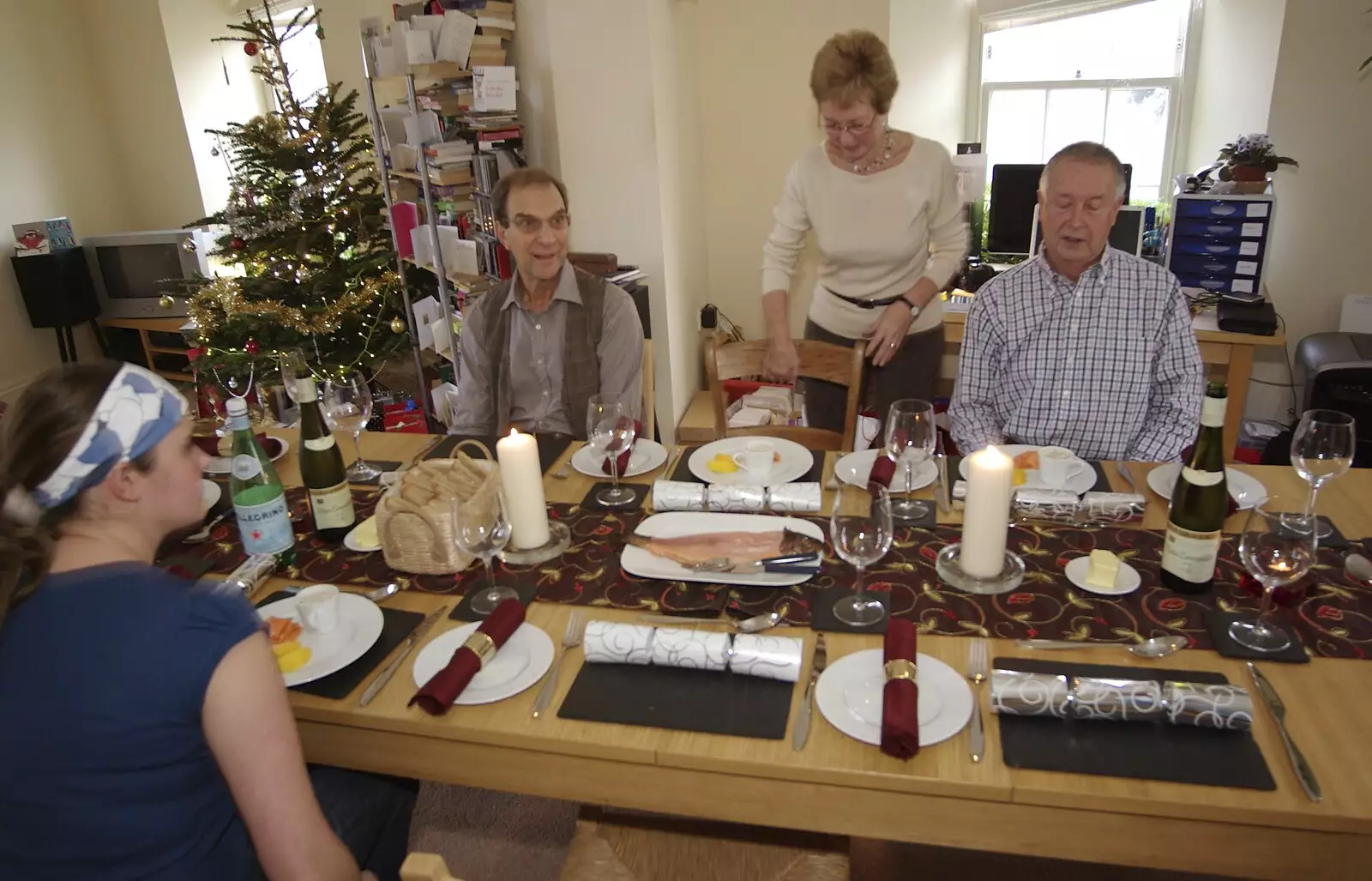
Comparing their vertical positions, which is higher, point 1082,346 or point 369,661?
point 1082,346

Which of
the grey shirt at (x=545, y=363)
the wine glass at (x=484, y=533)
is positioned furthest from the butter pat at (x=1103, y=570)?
the grey shirt at (x=545, y=363)

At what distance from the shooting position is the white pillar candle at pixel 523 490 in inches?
56.0

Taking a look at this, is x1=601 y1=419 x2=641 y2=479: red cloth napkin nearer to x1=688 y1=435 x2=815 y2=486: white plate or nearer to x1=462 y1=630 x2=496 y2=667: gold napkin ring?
x1=688 y1=435 x2=815 y2=486: white plate

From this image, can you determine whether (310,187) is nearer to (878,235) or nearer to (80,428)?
(878,235)

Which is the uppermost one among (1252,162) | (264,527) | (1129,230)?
(1252,162)

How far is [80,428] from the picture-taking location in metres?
1.01

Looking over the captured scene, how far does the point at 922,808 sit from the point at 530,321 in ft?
Result: 5.27

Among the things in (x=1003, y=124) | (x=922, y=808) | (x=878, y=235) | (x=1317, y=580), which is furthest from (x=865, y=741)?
(x=1003, y=124)

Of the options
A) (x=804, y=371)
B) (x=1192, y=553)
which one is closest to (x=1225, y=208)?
(x=804, y=371)

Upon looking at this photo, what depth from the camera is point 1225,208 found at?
3.06 metres

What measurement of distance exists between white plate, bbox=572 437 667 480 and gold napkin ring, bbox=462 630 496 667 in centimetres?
58

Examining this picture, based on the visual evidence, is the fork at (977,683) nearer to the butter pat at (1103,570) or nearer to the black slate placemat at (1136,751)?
the black slate placemat at (1136,751)

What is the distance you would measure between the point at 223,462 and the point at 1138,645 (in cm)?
184

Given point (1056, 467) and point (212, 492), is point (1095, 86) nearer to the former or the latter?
point (1056, 467)
